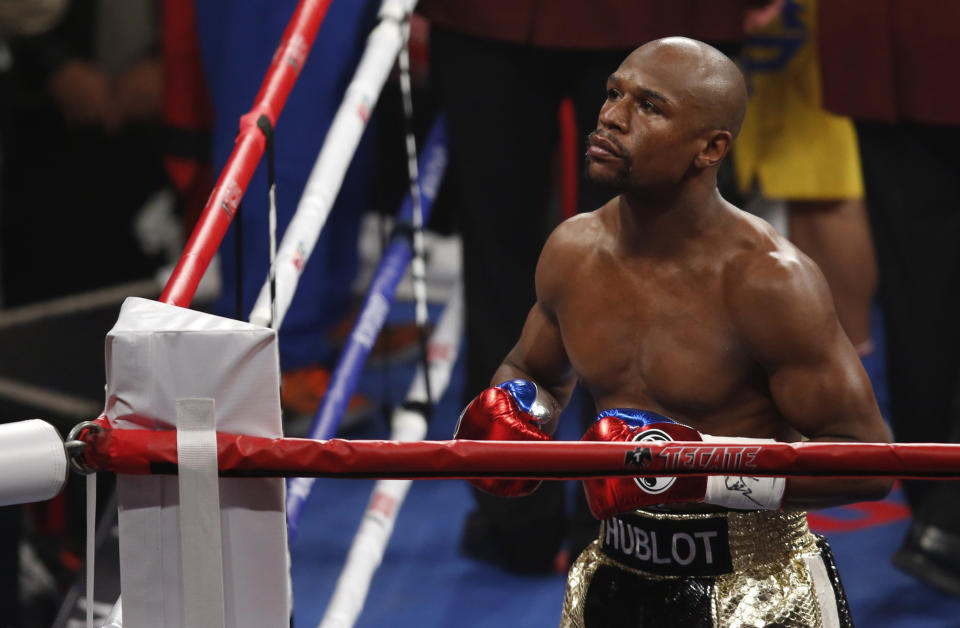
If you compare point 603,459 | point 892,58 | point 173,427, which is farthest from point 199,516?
point 892,58

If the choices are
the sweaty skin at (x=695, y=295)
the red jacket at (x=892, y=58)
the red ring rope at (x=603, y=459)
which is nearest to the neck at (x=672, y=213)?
the sweaty skin at (x=695, y=295)

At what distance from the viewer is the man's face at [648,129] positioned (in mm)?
1385

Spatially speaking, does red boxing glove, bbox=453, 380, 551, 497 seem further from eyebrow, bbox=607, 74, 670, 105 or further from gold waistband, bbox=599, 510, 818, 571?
eyebrow, bbox=607, 74, 670, 105

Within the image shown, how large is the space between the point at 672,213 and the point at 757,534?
1.17ft

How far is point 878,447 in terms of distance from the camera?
3.87 feet

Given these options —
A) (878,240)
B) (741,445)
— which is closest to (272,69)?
(741,445)

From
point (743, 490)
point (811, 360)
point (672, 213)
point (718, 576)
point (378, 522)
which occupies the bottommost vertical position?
point (378, 522)

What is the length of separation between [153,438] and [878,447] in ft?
2.05

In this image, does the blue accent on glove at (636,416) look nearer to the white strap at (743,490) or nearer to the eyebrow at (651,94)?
the white strap at (743,490)

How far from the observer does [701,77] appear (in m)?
1.38

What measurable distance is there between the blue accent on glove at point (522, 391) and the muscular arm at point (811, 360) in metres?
0.26

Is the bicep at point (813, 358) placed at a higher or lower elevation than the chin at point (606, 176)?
lower

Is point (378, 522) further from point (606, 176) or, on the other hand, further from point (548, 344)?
point (606, 176)

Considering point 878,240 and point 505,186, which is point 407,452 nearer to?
point 505,186
